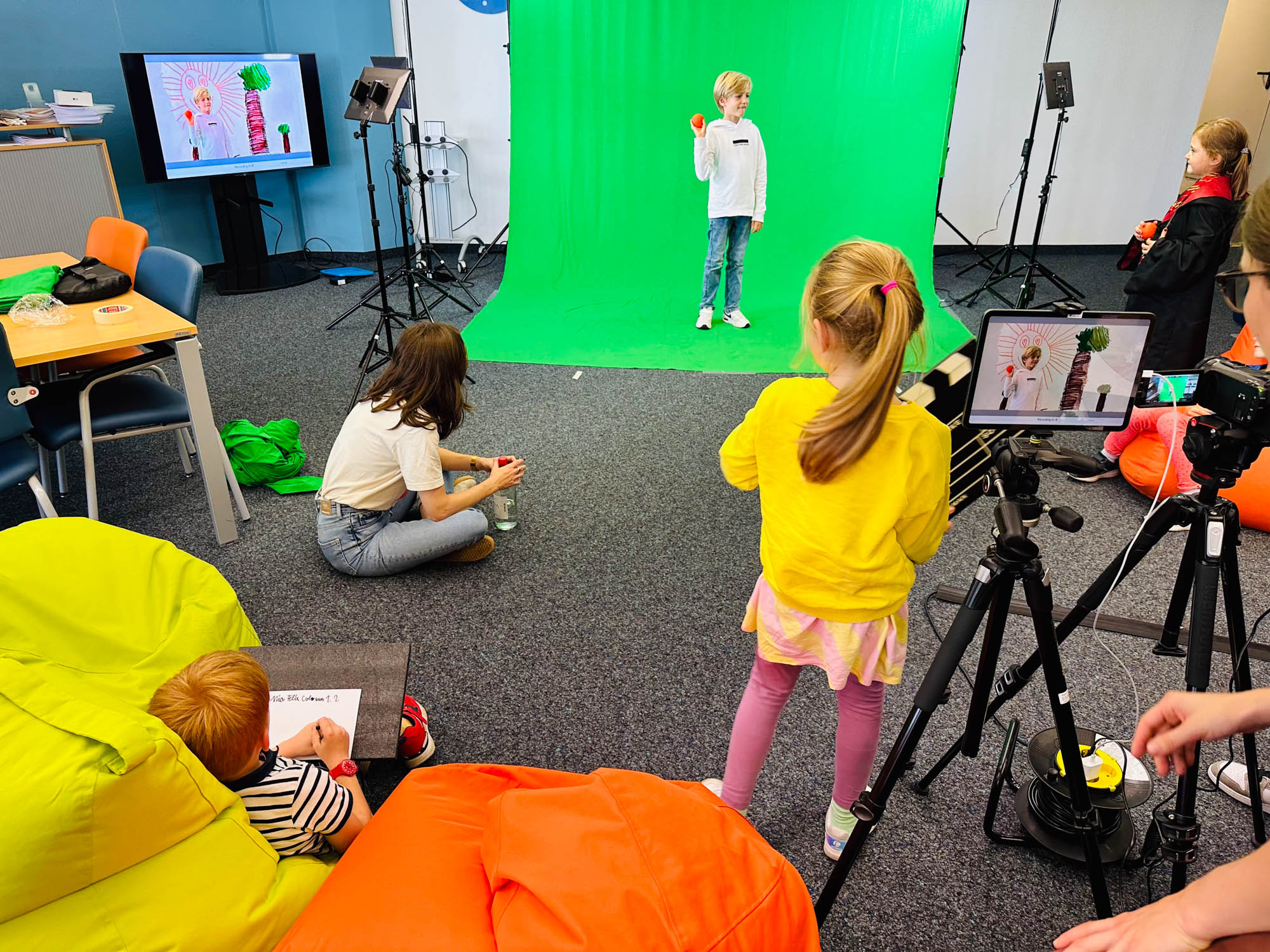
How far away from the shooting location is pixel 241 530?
2721 mm

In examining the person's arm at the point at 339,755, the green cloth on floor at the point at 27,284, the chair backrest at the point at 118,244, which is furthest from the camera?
the chair backrest at the point at 118,244

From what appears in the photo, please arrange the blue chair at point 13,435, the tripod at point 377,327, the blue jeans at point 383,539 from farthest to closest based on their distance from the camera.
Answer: the tripod at point 377,327 < the blue jeans at point 383,539 < the blue chair at point 13,435

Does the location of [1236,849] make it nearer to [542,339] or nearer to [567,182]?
[542,339]

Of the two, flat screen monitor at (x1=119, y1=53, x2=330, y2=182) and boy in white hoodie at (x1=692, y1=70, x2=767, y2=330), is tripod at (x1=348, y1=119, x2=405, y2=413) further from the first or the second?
boy in white hoodie at (x1=692, y1=70, x2=767, y2=330)

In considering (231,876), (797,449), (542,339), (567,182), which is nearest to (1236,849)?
(797,449)

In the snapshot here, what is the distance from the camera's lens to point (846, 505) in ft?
4.15

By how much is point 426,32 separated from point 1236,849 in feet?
20.3

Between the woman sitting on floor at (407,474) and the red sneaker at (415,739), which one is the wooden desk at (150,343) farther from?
the red sneaker at (415,739)

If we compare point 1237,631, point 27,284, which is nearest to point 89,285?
point 27,284

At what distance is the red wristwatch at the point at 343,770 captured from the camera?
1.40 meters

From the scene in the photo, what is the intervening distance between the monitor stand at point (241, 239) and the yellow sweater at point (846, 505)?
16.0 feet

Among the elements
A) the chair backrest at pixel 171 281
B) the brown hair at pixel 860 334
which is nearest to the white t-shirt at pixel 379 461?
the chair backrest at pixel 171 281

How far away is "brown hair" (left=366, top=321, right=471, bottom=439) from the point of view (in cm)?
217

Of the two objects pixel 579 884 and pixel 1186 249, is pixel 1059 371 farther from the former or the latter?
pixel 1186 249
